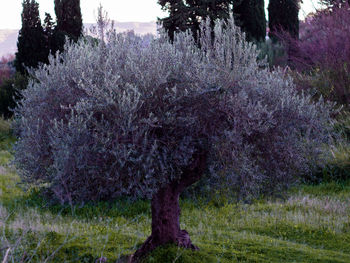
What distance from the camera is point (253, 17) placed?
27953mm

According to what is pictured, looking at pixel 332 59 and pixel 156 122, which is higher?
pixel 332 59

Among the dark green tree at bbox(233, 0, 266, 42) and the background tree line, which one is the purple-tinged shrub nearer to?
the background tree line

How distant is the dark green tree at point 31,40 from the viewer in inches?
862

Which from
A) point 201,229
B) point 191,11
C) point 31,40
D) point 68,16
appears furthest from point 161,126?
point 191,11

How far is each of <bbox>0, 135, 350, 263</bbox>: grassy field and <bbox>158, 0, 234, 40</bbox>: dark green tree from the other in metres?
19.3

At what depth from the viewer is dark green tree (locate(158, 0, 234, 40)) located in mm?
27719

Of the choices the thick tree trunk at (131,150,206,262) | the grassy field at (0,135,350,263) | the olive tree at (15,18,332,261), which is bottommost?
the grassy field at (0,135,350,263)

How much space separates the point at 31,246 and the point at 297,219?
4.63 m

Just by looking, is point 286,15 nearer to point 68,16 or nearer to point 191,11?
point 191,11

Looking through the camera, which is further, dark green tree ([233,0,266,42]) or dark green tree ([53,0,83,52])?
dark green tree ([233,0,266,42])

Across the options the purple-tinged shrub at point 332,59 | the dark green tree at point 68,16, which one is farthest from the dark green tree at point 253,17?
the purple-tinged shrub at point 332,59

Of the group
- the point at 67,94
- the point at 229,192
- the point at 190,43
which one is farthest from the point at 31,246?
the point at 190,43

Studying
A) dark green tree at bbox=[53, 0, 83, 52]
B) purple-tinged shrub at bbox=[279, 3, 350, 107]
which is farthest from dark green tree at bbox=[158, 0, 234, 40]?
purple-tinged shrub at bbox=[279, 3, 350, 107]

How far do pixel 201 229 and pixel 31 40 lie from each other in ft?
57.8
